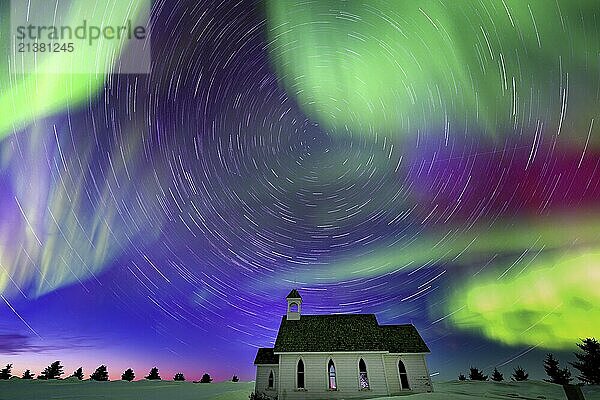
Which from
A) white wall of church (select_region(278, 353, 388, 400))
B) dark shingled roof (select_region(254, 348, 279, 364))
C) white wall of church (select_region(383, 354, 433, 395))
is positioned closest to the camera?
white wall of church (select_region(278, 353, 388, 400))

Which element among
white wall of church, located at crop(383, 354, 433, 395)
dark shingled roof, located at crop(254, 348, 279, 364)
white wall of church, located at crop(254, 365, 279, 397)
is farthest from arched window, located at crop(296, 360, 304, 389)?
white wall of church, located at crop(383, 354, 433, 395)

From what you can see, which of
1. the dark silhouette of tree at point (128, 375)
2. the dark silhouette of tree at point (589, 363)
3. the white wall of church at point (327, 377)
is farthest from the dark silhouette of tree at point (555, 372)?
the dark silhouette of tree at point (128, 375)

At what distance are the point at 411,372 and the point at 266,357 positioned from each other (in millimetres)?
13412

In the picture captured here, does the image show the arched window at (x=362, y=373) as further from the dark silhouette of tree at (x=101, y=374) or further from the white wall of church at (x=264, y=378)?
the dark silhouette of tree at (x=101, y=374)

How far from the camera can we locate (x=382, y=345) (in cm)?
3275

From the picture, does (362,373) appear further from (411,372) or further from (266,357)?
(266,357)

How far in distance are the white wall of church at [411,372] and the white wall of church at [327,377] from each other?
5.27ft

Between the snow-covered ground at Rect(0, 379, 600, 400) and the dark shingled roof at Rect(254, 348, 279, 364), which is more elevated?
the dark shingled roof at Rect(254, 348, 279, 364)

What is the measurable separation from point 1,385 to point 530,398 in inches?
A: 2714

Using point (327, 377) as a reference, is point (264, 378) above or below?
above

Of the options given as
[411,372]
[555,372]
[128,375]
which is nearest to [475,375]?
[555,372]

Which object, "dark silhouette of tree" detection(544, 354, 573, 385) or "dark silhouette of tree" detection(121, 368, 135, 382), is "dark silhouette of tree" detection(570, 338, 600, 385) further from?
"dark silhouette of tree" detection(121, 368, 135, 382)

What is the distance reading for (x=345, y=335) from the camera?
111ft

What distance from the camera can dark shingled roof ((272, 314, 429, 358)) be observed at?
32594 mm
